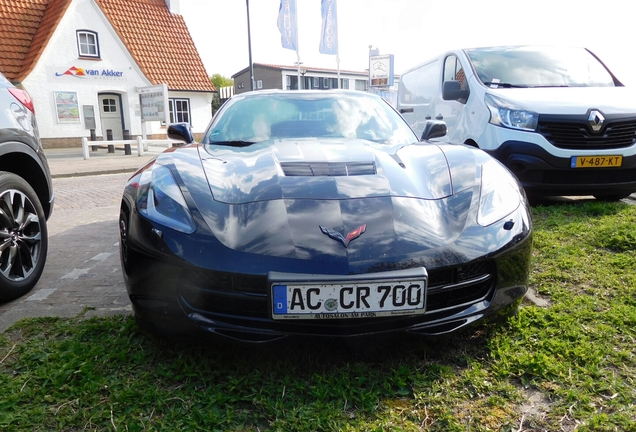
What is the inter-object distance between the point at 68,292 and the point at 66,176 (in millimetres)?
9574

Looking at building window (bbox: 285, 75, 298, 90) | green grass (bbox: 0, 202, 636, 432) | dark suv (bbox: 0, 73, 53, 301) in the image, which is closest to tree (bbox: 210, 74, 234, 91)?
building window (bbox: 285, 75, 298, 90)

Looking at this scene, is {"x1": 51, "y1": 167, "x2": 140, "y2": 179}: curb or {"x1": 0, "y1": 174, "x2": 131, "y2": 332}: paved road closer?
{"x1": 0, "y1": 174, "x2": 131, "y2": 332}: paved road

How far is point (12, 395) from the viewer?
1.94 meters

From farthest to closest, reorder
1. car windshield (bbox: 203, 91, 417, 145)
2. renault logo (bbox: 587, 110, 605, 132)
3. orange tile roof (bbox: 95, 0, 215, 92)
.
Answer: orange tile roof (bbox: 95, 0, 215, 92) → renault logo (bbox: 587, 110, 605, 132) → car windshield (bbox: 203, 91, 417, 145)

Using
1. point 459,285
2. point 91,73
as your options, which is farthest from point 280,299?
point 91,73

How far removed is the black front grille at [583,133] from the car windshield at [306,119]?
2.04m

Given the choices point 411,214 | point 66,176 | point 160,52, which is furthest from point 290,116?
point 160,52

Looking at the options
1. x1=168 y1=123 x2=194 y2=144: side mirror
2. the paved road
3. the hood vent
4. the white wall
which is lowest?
the paved road

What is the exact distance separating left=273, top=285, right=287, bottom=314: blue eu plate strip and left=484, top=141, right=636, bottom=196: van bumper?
3807 mm

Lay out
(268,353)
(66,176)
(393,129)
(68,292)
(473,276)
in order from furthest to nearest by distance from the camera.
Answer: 1. (66,176)
2. (393,129)
3. (68,292)
4. (268,353)
5. (473,276)

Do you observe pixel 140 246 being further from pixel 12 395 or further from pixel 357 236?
pixel 357 236

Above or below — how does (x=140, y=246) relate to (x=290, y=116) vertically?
below

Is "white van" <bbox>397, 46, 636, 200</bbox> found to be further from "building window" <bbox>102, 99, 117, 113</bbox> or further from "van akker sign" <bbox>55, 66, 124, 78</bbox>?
"building window" <bbox>102, 99, 117, 113</bbox>

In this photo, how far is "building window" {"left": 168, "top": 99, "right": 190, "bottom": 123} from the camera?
25891mm
